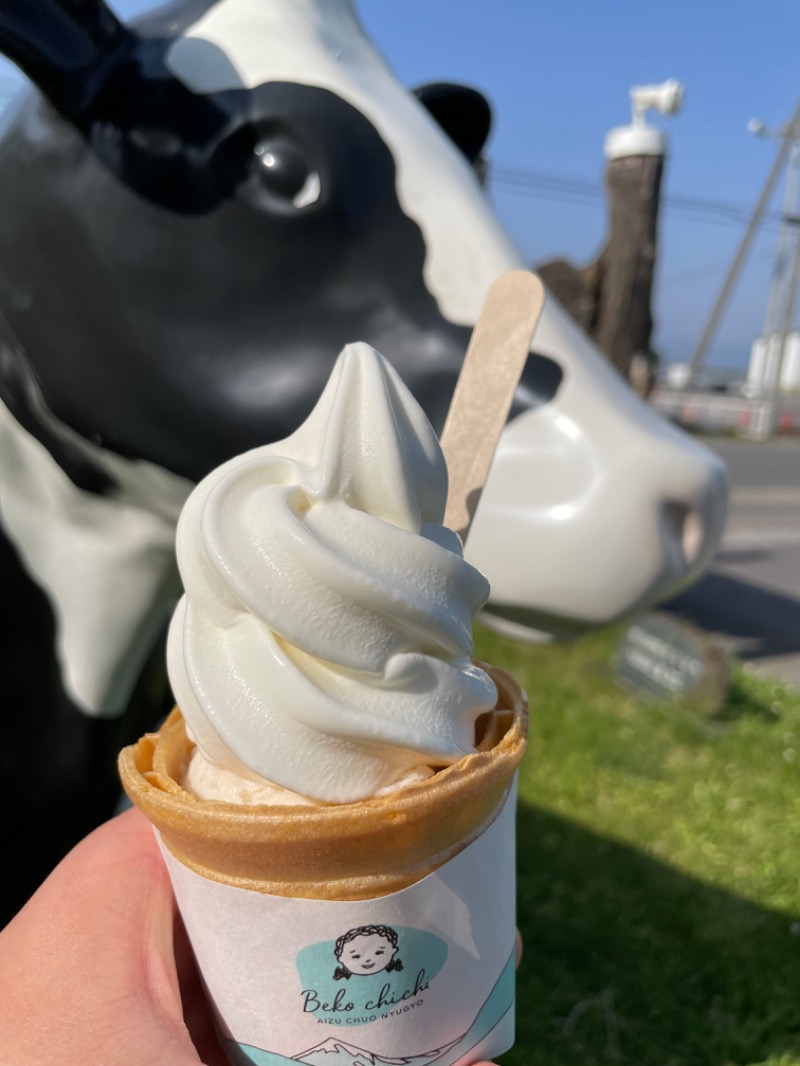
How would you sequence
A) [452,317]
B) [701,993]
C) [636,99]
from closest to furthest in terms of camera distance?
[452,317] < [701,993] < [636,99]

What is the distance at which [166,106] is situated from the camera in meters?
1.18

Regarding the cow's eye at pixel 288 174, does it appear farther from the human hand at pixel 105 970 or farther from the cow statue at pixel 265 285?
the human hand at pixel 105 970

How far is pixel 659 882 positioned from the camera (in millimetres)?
2205

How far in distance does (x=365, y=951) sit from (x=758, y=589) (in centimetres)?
463

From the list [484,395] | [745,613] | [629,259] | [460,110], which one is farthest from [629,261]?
[484,395]

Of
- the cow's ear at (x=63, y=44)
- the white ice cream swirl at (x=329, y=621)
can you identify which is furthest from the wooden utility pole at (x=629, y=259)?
the white ice cream swirl at (x=329, y=621)

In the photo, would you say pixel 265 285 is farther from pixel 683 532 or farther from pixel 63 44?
pixel 683 532

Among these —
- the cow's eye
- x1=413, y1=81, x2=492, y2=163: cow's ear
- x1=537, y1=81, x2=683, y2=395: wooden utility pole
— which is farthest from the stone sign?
the cow's eye

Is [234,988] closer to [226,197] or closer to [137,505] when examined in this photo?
[137,505]

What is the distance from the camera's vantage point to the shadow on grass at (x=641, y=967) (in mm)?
1717

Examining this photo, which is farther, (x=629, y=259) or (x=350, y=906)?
(x=629, y=259)

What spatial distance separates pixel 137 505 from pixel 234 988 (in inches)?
31.2

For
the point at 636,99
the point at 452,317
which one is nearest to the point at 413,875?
the point at 452,317

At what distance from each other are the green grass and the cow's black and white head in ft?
3.62
